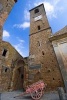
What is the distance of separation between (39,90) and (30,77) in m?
4.50

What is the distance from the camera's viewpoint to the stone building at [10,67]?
12.7 metres

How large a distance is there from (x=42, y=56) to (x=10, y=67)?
4.58 m

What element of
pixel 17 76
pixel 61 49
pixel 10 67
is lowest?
pixel 17 76

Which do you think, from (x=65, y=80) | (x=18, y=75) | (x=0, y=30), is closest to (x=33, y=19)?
(x=0, y=30)

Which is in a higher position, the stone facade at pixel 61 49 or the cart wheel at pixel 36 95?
the stone facade at pixel 61 49

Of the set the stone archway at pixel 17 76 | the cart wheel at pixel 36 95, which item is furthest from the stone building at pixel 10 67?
the cart wheel at pixel 36 95

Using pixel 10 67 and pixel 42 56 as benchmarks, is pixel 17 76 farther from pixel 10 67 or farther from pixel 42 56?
pixel 42 56

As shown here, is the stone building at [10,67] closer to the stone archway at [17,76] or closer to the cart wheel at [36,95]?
the stone archway at [17,76]

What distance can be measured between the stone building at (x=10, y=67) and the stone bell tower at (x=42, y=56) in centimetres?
223

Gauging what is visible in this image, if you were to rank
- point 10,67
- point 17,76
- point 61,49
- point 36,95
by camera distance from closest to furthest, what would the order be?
1. point 36,95
2. point 61,49
3. point 10,67
4. point 17,76

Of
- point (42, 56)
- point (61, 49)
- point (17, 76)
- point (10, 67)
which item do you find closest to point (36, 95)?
point (61, 49)

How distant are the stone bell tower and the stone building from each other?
7.31 feet

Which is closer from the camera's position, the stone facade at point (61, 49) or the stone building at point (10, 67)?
the stone facade at point (61, 49)

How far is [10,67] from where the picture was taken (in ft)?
45.3
